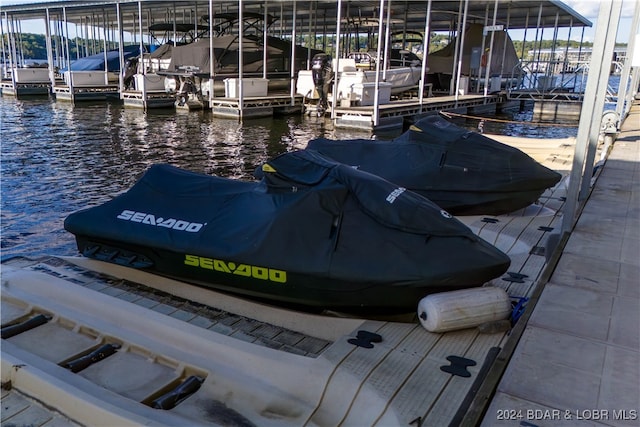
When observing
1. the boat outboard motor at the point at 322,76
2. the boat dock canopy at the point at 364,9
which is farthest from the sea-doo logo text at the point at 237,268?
the boat dock canopy at the point at 364,9

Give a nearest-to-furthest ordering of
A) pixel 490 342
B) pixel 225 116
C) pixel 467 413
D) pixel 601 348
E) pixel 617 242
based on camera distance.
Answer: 1. pixel 467 413
2. pixel 601 348
3. pixel 490 342
4. pixel 617 242
5. pixel 225 116

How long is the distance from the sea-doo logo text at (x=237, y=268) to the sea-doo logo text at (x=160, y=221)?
0.85 ft

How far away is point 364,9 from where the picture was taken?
86.7 feet

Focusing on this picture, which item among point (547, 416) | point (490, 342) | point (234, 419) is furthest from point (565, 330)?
point (234, 419)

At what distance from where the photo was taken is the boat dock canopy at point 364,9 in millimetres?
24312

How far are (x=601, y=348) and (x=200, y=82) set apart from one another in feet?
71.9

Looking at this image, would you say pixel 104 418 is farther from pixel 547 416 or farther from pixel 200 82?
pixel 200 82

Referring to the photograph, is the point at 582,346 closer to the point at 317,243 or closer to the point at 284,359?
the point at 284,359

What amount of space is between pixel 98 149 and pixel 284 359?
12.1 meters

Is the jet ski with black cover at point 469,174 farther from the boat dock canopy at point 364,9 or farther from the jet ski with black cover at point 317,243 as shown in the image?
the boat dock canopy at point 364,9

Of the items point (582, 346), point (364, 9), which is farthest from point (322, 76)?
point (582, 346)

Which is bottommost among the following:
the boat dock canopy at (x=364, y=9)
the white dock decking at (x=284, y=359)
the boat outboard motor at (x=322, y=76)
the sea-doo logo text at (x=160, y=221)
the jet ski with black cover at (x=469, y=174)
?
the white dock decking at (x=284, y=359)

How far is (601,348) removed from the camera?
2.94m

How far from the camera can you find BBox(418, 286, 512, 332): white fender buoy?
342 centimetres
